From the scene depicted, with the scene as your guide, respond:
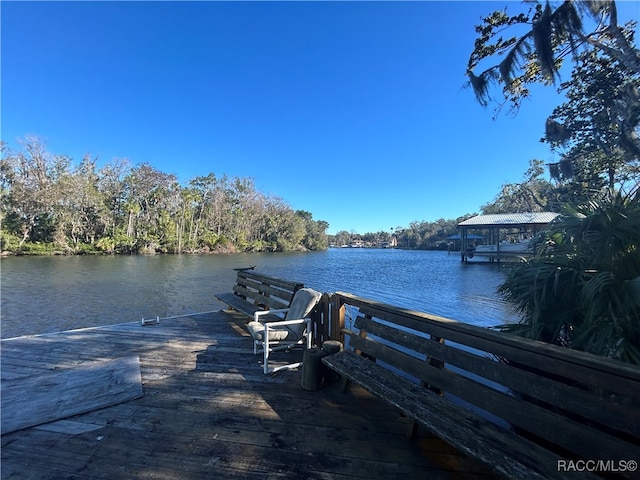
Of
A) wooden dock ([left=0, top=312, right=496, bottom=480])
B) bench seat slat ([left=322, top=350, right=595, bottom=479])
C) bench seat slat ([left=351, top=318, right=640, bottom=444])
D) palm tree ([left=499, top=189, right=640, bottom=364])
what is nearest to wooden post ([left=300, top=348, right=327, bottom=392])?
wooden dock ([left=0, top=312, right=496, bottom=480])

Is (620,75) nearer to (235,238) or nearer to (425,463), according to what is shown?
(425,463)

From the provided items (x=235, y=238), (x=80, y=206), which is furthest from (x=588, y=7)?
(x=235, y=238)

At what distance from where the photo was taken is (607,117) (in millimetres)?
12625

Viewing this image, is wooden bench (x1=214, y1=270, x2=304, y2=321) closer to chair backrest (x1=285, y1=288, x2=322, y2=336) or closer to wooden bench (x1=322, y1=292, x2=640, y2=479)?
chair backrest (x1=285, y1=288, x2=322, y2=336)

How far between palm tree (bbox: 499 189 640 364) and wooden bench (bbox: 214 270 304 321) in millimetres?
2581

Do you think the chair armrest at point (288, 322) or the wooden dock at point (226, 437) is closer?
the wooden dock at point (226, 437)

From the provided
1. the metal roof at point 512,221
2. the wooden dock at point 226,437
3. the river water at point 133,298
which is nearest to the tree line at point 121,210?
the river water at point 133,298

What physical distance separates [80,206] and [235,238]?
1831 centimetres

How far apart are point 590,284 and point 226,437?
2857mm

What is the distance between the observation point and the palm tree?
203cm

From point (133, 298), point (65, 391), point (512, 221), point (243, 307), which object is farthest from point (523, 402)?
point (512, 221)

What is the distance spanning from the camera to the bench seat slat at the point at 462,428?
4.18ft

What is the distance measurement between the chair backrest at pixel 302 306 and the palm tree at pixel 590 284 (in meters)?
2.03

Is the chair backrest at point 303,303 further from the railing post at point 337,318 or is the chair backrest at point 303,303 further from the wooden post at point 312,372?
the wooden post at point 312,372
